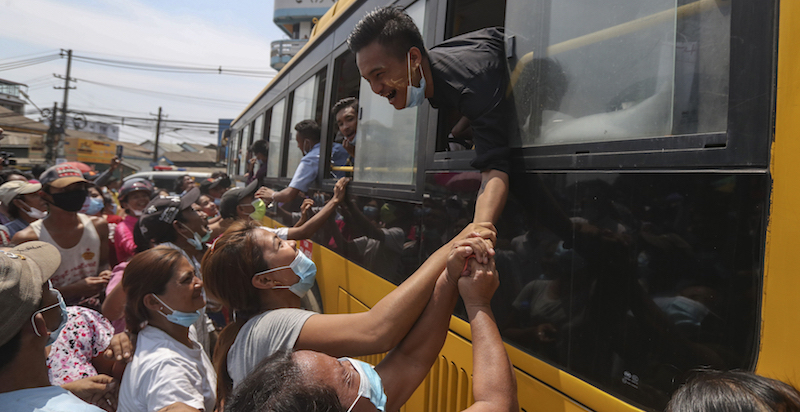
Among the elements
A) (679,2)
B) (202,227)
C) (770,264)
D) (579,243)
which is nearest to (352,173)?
(202,227)

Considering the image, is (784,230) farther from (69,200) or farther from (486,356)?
(69,200)

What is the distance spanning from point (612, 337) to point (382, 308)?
71cm

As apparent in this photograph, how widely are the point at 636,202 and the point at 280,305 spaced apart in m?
1.35

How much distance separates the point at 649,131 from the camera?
132cm

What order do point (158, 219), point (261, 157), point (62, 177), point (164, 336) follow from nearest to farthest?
point (164, 336) < point (158, 219) < point (62, 177) < point (261, 157)

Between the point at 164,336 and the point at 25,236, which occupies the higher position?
the point at 25,236

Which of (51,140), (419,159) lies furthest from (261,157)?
(51,140)

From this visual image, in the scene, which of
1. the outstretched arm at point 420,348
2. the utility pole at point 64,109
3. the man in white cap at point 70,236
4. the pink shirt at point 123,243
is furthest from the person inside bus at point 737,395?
the utility pole at point 64,109

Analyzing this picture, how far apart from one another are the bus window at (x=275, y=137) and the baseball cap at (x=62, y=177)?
2163mm

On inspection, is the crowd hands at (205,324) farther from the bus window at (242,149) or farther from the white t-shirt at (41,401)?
the bus window at (242,149)

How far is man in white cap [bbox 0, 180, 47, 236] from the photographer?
426cm

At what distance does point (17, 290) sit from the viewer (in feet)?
4.92

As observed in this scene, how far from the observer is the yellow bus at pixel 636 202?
1039 millimetres

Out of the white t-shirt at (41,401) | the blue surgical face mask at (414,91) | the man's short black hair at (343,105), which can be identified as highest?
the man's short black hair at (343,105)
